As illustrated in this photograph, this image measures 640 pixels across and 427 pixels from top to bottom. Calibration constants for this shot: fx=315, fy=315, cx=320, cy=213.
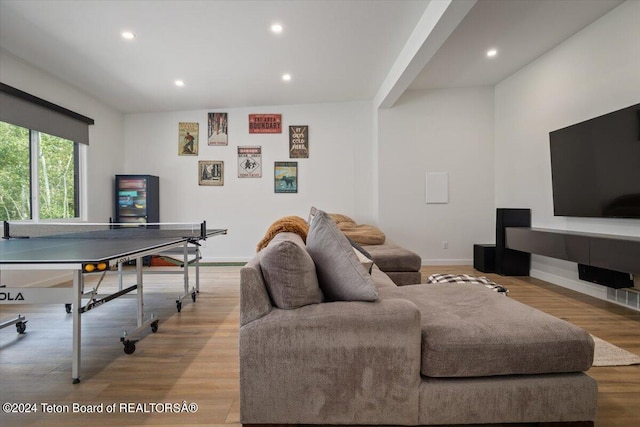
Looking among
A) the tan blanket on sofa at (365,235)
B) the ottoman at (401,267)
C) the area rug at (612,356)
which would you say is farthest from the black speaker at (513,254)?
the area rug at (612,356)

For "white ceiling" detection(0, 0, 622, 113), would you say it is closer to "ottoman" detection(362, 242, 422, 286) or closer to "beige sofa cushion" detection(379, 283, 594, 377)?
"ottoman" detection(362, 242, 422, 286)

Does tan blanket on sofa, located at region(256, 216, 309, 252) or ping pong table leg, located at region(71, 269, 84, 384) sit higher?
tan blanket on sofa, located at region(256, 216, 309, 252)

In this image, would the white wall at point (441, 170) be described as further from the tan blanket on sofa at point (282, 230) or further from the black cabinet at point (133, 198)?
the black cabinet at point (133, 198)

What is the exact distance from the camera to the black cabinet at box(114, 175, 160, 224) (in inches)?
211

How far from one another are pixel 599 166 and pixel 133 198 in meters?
6.46

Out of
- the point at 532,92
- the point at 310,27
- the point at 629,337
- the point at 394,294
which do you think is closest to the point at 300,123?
the point at 310,27

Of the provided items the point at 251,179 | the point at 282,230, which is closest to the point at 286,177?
the point at 251,179

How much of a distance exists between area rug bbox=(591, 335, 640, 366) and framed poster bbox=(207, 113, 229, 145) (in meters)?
5.57

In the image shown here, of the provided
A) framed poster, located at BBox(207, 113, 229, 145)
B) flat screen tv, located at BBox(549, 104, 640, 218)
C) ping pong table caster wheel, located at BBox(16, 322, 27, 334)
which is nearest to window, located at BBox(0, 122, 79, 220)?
ping pong table caster wheel, located at BBox(16, 322, 27, 334)

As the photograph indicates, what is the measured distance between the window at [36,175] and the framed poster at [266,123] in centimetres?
271

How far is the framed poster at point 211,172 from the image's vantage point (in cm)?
578

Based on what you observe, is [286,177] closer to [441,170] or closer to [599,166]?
[441,170]

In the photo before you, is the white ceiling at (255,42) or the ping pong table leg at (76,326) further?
the white ceiling at (255,42)

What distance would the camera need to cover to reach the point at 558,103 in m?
4.02
